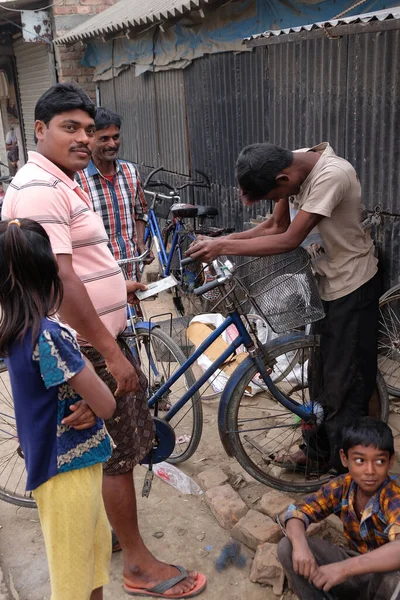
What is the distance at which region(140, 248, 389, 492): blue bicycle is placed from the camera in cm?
282

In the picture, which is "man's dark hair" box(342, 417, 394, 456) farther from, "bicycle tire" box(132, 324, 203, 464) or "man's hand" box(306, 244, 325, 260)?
"bicycle tire" box(132, 324, 203, 464)

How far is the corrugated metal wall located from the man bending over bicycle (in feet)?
4.64

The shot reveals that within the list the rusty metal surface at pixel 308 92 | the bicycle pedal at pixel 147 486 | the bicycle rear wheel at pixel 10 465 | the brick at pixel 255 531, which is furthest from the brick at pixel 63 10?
the brick at pixel 255 531

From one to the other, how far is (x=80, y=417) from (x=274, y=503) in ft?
5.22

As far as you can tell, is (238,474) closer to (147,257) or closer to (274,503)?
(274,503)

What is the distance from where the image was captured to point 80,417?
1883 millimetres

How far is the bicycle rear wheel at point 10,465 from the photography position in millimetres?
3354

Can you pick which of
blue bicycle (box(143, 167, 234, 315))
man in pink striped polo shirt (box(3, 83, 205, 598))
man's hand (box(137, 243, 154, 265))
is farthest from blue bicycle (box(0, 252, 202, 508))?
blue bicycle (box(143, 167, 234, 315))

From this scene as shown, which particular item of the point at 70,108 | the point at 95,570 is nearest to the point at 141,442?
the point at 95,570

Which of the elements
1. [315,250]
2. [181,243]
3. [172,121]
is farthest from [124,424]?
[172,121]

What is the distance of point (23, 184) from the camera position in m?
2.14

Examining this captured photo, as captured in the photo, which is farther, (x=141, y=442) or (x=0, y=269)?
(x=141, y=442)

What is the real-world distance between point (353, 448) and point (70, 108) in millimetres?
1758

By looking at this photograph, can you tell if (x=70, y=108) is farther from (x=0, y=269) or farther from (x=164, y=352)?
(x=164, y=352)
